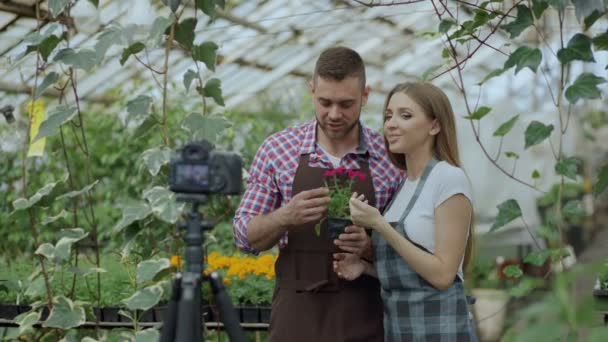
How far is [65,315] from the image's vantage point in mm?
2463

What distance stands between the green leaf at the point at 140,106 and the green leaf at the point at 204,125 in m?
0.12

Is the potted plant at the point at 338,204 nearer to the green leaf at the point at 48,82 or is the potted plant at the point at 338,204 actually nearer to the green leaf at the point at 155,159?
the green leaf at the point at 155,159

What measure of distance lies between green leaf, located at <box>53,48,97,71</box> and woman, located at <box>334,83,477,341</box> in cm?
78

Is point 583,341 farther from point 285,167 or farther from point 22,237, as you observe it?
point 22,237

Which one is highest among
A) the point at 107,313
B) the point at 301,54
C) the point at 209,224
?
the point at 301,54

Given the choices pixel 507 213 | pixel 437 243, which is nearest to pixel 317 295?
pixel 437 243

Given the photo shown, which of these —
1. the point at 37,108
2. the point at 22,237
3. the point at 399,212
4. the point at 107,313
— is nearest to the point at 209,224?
the point at 399,212

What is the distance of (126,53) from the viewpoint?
90.8 inches

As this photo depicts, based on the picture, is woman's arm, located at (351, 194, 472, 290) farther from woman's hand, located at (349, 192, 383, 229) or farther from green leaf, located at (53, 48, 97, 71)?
green leaf, located at (53, 48, 97, 71)

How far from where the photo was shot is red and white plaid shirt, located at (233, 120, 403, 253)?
2.05m

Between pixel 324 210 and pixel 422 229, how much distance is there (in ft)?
0.70

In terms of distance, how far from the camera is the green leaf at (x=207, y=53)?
91.7 inches

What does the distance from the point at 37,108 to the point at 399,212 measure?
1.24 metres

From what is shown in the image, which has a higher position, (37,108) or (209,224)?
(37,108)
